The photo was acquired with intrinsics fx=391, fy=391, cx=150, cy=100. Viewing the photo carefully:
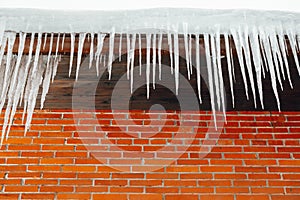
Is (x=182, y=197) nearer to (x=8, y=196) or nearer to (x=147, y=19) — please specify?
(x=8, y=196)

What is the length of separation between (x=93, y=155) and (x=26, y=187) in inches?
18.9

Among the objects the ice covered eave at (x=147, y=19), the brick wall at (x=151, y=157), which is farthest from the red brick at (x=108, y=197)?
the ice covered eave at (x=147, y=19)

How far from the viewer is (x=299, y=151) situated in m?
2.72

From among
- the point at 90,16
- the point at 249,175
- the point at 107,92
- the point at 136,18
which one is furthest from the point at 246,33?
the point at 249,175

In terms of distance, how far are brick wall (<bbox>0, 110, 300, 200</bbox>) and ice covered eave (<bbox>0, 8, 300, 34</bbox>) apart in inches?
53.8

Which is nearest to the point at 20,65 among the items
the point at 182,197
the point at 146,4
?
the point at 146,4

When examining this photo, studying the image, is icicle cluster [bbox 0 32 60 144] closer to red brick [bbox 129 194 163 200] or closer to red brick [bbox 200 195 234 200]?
red brick [bbox 129 194 163 200]

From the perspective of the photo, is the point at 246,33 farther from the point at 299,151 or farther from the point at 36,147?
the point at 36,147

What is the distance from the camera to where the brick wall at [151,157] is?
257 centimetres

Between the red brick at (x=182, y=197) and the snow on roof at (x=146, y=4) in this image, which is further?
the red brick at (x=182, y=197)

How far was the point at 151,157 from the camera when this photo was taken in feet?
8.80

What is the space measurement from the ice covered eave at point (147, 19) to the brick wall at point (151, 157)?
4.49 ft

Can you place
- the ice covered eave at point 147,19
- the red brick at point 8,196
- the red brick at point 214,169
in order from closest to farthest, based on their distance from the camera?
the ice covered eave at point 147,19
the red brick at point 8,196
the red brick at point 214,169

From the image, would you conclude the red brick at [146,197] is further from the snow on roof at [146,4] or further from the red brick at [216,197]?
the snow on roof at [146,4]
